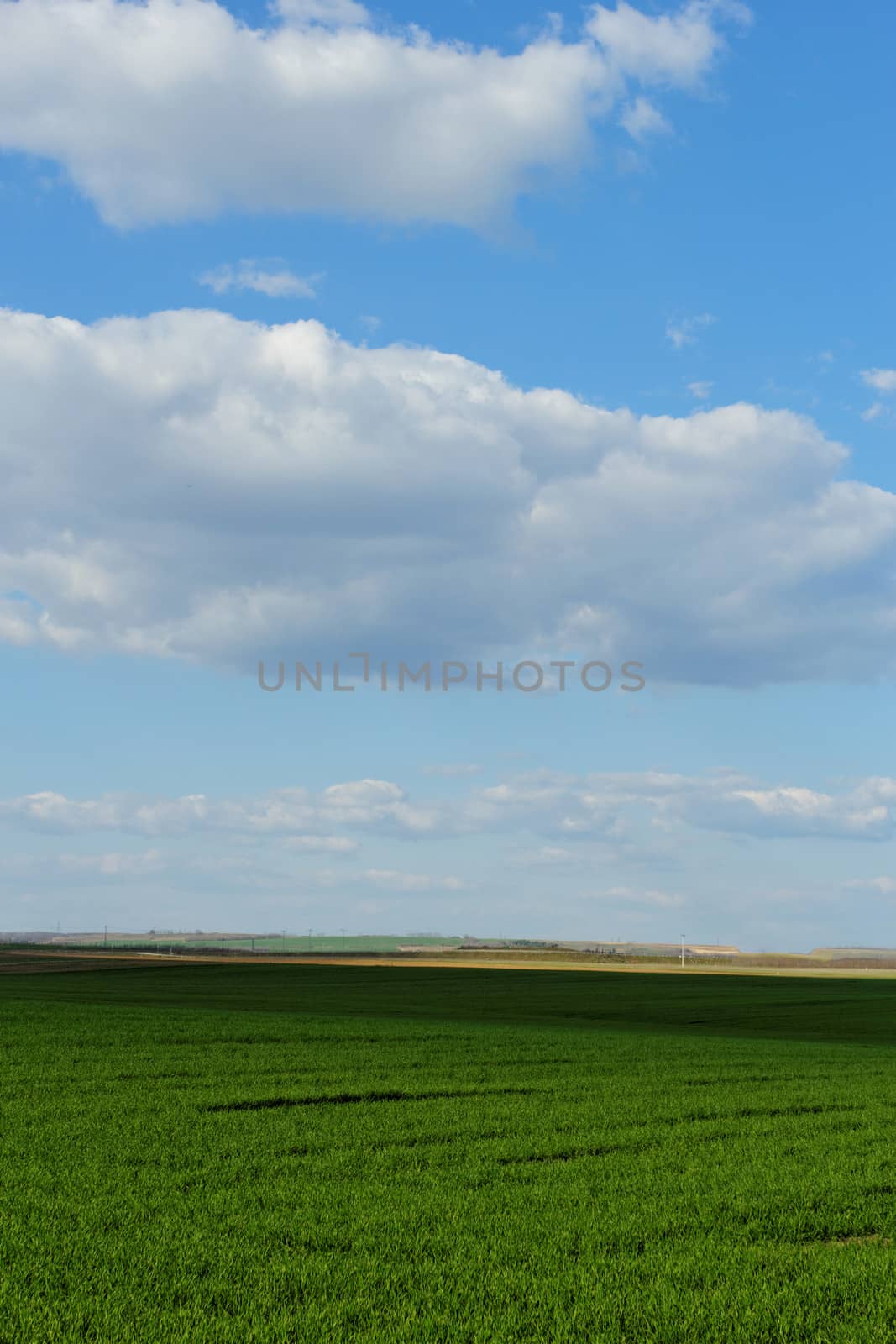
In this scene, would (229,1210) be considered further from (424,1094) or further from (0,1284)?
(424,1094)

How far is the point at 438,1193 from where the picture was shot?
15.8 m

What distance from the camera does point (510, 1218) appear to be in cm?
1441

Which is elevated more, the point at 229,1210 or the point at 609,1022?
the point at 229,1210

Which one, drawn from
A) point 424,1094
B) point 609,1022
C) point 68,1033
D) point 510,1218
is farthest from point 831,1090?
point 609,1022

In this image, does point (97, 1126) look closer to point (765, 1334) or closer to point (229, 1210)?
point (229, 1210)

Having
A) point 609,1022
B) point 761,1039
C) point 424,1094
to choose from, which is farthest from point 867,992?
point 424,1094

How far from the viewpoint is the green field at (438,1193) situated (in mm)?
11047

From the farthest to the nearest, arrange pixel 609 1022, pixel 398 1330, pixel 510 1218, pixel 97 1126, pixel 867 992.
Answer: pixel 867 992, pixel 609 1022, pixel 97 1126, pixel 510 1218, pixel 398 1330

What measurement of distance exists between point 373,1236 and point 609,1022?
151ft

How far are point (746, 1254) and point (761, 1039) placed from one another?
36.2 meters

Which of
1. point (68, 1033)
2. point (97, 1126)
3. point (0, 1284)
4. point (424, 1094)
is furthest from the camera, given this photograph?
point (68, 1033)

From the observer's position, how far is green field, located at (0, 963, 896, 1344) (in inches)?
435

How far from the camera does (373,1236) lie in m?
13.5

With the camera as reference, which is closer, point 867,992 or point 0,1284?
point 0,1284
